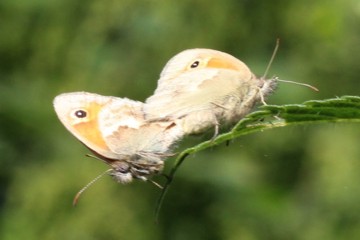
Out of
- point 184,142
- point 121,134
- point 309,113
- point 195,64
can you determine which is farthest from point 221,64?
point 184,142

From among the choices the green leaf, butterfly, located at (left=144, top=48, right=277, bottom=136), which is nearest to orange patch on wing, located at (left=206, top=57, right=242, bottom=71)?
butterfly, located at (left=144, top=48, right=277, bottom=136)

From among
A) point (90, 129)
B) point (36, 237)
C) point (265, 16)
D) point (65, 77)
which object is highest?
point (265, 16)

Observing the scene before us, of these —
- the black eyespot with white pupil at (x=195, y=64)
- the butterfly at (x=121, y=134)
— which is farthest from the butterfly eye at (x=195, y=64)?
the butterfly at (x=121, y=134)

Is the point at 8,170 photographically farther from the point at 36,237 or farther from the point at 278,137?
the point at 278,137

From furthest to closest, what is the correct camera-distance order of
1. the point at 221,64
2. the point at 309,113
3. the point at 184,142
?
the point at 184,142
the point at 221,64
the point at 309,113

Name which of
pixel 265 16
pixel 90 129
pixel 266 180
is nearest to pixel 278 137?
pixel 266 180

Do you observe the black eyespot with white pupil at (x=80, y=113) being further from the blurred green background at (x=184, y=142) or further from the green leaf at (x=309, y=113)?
the blurred green background at (x=184, y=142)

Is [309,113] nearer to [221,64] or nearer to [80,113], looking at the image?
[221,64]
